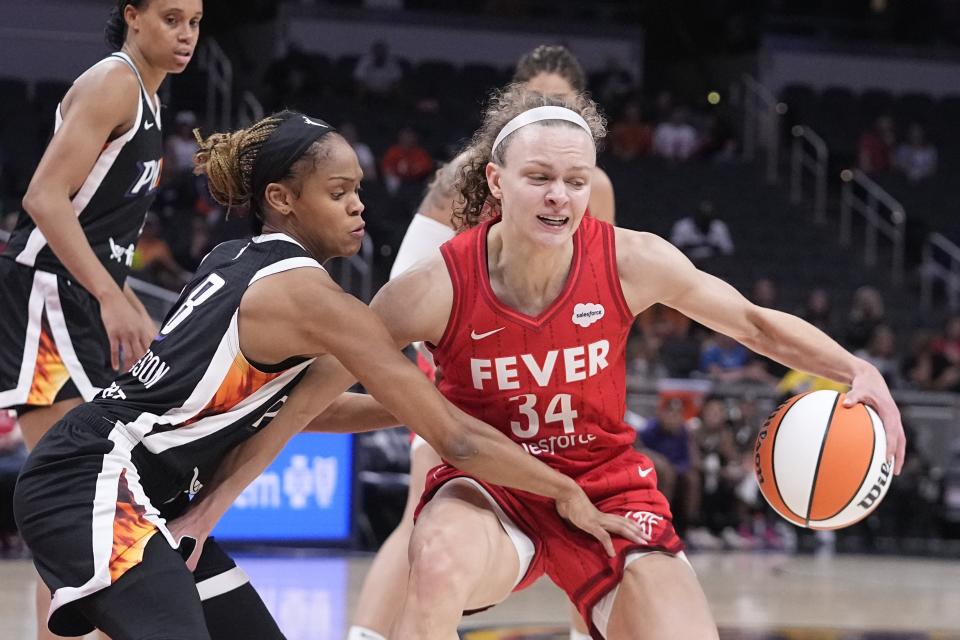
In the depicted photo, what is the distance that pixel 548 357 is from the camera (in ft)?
10.6

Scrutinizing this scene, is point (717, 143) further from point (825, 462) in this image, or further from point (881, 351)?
point (825, 462)

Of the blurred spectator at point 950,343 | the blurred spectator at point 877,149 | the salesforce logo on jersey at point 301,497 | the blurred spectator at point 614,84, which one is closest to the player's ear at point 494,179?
the salesforce logo on jersey at point 301,497

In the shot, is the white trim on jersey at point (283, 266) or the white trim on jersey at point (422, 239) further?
the white trim on jersey at point (422, 239)

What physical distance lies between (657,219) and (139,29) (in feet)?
35.4

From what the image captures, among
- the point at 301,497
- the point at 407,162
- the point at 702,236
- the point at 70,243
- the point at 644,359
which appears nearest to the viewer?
the point at 70,243

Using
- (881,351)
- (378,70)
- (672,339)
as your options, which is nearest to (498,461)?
(672,339)

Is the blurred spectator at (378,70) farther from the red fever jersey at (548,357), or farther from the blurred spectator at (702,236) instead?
the red fever jersey at (548,357)

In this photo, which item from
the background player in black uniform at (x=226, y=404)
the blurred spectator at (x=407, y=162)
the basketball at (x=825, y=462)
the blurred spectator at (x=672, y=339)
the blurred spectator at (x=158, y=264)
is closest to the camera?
the background player in black uniform at (x=226, y=404)

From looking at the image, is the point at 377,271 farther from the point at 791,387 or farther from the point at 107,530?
the point at 107,530

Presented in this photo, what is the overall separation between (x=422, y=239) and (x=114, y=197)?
1184 millimetres

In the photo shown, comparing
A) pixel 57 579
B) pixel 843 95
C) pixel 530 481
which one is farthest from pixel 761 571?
pixel 843 95

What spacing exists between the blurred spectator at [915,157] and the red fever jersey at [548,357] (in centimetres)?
1358

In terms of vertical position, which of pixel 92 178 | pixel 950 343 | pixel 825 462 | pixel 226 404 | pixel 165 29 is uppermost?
pixel 165 29

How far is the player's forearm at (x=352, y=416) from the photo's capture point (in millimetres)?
3400
